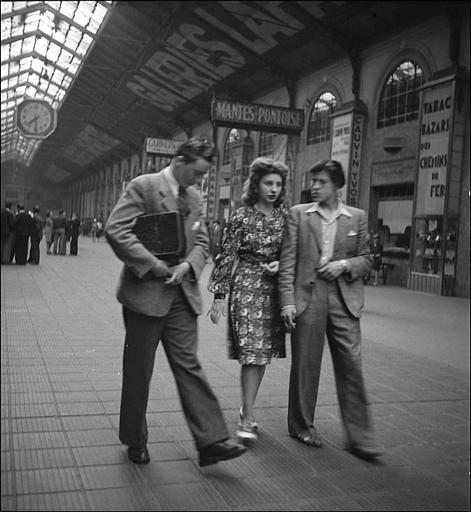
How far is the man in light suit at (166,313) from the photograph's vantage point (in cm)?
303

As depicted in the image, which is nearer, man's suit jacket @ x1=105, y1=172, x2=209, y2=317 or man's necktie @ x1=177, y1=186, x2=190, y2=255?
man's suit jacket @ x1=105, y1=172, x2=209, y2=317

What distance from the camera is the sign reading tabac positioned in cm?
1867

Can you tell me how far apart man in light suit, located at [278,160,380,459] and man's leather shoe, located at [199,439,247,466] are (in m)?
0.64

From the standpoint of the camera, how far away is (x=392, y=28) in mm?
15867

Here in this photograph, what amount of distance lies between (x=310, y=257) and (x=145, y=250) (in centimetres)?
101

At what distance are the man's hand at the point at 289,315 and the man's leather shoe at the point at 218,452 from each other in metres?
0.76

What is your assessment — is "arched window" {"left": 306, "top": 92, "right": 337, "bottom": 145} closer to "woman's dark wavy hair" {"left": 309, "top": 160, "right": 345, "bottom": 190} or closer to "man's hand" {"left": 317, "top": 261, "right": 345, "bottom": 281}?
"woman's dark wavy hair" {"left": 309, "top": 160, "right": 345, "bottom": 190}

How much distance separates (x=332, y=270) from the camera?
349 cm

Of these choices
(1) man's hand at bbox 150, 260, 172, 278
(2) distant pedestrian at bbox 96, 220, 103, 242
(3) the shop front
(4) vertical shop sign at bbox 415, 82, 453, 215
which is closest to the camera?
(1) man's hand at bbox 150, 260, 172, 278

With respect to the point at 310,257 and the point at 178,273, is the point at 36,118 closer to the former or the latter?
the point at 310,257

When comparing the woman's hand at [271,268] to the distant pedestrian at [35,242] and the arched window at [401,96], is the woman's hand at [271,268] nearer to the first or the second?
the arched window at [401,96]

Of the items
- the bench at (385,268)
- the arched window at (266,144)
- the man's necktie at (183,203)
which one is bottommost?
the bench at (385,268)

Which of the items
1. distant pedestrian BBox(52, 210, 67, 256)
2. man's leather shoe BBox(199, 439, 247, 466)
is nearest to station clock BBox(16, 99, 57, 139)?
man's leather shoe BBox(199, 439, 247, 466)

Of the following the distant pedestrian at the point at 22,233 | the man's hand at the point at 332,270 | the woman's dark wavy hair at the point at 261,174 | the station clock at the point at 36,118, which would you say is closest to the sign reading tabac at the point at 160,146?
the distant pedestrian at the point at 22,233
